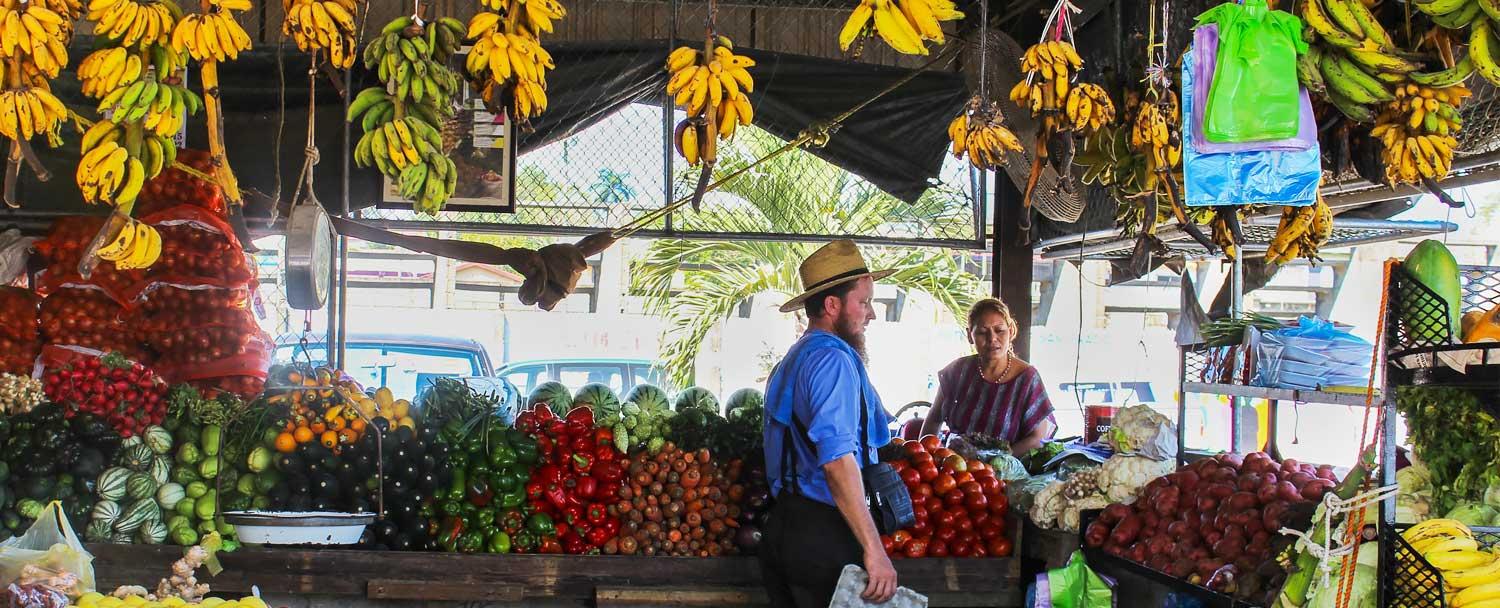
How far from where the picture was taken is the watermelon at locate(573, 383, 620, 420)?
472 centimetres

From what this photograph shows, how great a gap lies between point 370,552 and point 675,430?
46.8 inches

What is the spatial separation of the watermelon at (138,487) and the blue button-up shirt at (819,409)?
2.18 meters

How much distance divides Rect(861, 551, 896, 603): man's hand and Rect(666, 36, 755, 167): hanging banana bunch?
1.15m

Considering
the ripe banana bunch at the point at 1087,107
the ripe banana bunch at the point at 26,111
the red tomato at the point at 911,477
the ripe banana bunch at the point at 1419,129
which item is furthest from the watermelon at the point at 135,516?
the ripe banana bunch at the point at 1419,129

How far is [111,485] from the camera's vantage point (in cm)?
399

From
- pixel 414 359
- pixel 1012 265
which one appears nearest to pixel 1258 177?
pixel 1012 265

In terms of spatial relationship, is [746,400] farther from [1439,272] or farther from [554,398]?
[1439,272]

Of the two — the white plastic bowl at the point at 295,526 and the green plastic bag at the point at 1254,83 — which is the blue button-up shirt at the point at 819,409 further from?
the white plastic bowl at the point at 295,526

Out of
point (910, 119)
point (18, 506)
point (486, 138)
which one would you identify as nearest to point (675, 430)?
point (486, 138)

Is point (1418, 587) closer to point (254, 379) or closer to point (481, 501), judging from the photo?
point (481, 501)

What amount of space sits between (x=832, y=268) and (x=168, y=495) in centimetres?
244

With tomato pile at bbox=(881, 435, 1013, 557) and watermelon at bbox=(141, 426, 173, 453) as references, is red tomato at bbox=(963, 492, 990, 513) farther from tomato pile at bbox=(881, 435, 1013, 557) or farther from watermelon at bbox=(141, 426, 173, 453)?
watermelon at bbox=(141, 426, 173, 453)

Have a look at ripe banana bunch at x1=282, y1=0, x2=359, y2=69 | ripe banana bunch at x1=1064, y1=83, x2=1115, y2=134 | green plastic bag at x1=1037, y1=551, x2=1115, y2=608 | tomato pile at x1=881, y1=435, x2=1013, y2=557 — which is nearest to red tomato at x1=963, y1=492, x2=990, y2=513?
tomato pile at x1=881, y1=435, x2=1013, y2=557

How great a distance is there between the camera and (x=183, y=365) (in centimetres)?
495
